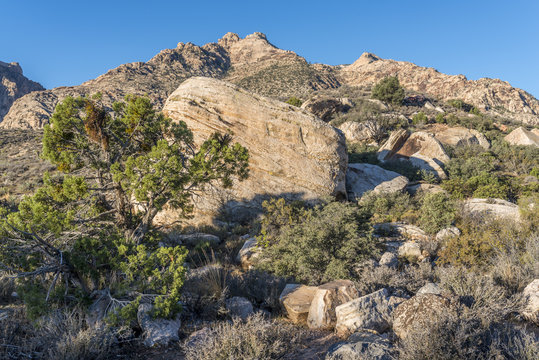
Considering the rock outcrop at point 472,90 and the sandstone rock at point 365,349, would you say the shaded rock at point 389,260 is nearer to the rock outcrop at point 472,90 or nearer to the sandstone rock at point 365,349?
the sandstone rock at point 365,349

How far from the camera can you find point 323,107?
26359 mm

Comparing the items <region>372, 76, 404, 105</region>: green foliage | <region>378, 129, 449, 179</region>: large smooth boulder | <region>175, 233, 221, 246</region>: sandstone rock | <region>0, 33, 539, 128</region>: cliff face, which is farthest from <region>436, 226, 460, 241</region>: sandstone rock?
<region>0, 33, 539, 128</region>: cliff face

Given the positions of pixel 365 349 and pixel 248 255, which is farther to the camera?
pixel 248 255

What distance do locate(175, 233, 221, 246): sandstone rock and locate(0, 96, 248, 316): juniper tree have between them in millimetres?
1744

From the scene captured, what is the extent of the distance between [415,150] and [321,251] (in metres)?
14.1

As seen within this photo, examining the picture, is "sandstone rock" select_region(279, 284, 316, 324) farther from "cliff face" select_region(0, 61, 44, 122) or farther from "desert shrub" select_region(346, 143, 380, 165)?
"cliff face" select_region(0, 61, 44, 122)

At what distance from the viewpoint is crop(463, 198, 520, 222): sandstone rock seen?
8273 mm

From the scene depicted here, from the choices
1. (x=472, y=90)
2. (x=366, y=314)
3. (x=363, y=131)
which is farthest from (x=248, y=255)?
(x=472, y=90)

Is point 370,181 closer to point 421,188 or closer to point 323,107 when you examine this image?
point 421,188

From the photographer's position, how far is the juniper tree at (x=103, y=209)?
3.88 m

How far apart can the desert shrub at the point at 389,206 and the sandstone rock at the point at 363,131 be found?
10203 mm

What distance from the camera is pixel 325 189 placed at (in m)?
10.9

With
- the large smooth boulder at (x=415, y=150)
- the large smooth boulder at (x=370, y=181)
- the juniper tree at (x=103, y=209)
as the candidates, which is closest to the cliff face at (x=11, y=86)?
the juniper tree at (x=103, y=209)

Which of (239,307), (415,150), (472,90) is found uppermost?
(472,90)
